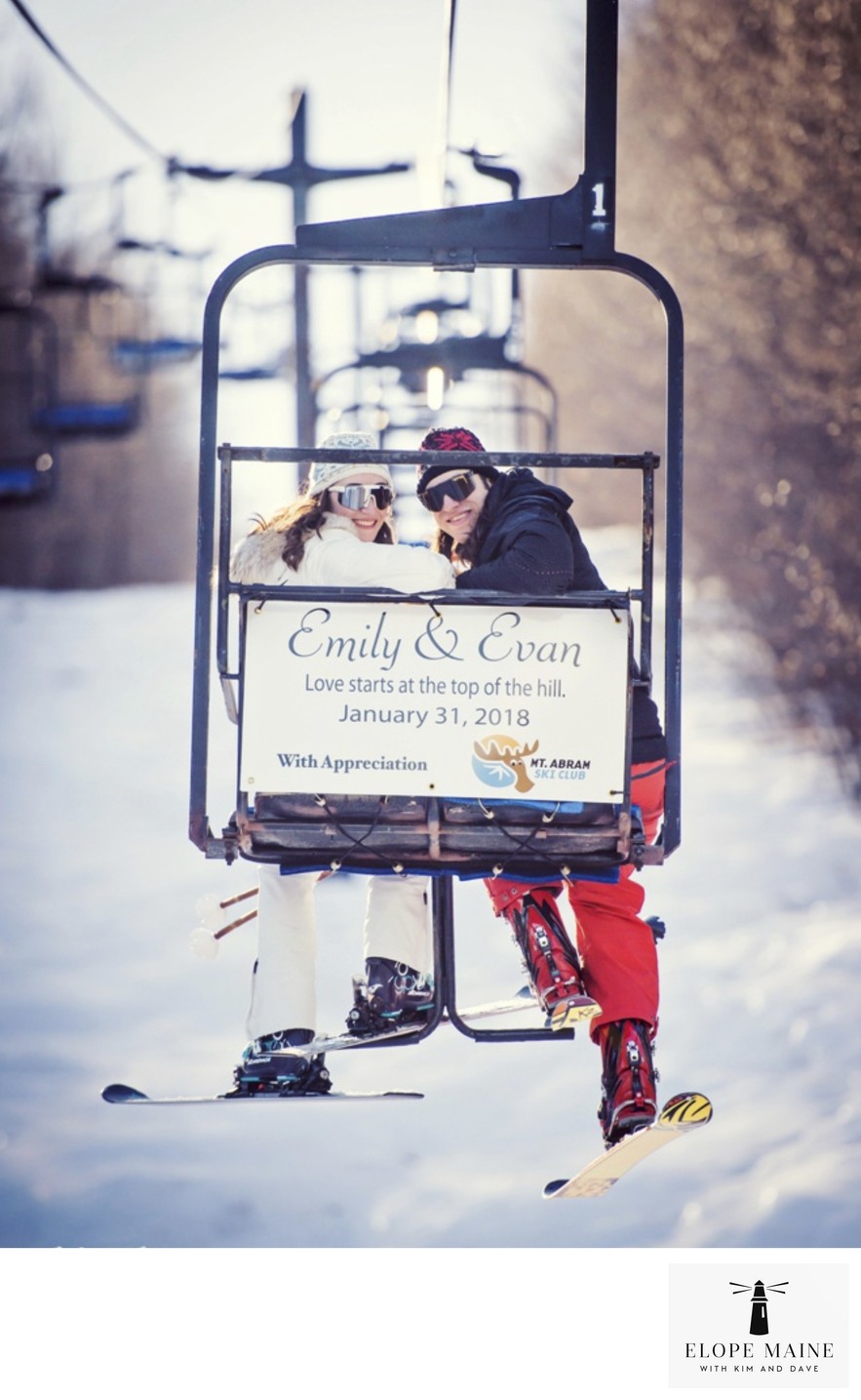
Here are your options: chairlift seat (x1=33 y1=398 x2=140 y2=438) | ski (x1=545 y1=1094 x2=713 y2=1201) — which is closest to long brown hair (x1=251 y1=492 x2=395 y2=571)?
ski (x1=545 y1=1094 x2=713 y2=1201)

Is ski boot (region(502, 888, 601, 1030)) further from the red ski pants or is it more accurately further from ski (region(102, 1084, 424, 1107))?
ski (region(102, 1084, 424, 1107))

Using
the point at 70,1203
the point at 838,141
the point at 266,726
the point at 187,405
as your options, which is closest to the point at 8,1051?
the point at 70,1203

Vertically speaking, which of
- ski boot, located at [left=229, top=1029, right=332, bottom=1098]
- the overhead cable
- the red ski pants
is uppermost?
the overhead cable

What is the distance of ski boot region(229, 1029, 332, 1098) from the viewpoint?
7.98 ft

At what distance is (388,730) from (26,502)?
4.69 metres

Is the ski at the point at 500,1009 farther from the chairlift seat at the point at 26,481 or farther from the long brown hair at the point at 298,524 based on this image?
the chairlift seat at the point at 26,481

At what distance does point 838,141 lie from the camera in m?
6.62

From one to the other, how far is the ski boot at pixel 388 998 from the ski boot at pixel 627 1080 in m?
0.25

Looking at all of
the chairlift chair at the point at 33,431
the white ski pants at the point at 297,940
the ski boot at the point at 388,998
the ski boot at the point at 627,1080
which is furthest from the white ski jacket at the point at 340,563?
the chairlift chair at the point at 33,431

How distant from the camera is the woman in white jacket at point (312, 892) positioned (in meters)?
2.31

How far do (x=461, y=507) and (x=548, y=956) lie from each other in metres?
0.61
